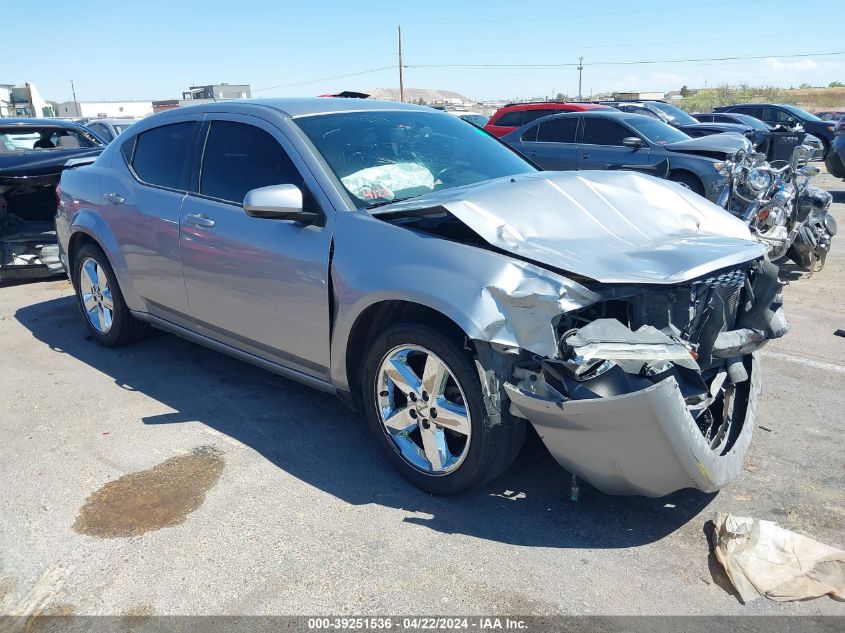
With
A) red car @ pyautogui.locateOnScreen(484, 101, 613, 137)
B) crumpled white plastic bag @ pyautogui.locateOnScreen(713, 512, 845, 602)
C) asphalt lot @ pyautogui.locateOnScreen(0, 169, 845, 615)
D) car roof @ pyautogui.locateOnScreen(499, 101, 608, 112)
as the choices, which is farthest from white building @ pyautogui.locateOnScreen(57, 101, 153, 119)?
crumpled white plastic bag @ pyautogui.locateOnScreen(713, 512, 845, 602)

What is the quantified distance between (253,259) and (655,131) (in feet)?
29.0

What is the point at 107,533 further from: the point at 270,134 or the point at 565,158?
the point at 565,158

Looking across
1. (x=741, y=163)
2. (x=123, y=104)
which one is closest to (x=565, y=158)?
(x=741, y=163)

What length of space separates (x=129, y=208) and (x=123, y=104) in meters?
57.3

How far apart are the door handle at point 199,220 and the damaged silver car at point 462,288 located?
0.04ft

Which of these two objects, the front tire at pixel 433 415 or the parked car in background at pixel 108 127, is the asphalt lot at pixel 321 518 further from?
the parked car in background at pixel 108 127

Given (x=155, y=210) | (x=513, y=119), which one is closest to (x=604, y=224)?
(x=155, y=210)

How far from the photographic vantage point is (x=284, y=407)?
14.2 feet

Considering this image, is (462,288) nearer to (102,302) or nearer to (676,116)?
(102,302)

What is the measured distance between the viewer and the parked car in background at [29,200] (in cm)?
741

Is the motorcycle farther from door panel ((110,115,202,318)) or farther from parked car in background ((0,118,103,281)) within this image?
parked car in background ((0,118,103,281))

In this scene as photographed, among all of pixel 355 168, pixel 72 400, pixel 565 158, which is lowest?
pixel 72 400

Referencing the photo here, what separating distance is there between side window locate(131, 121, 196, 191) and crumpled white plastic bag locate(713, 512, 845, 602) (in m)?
3.64

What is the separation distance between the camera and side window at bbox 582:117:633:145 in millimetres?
10984
